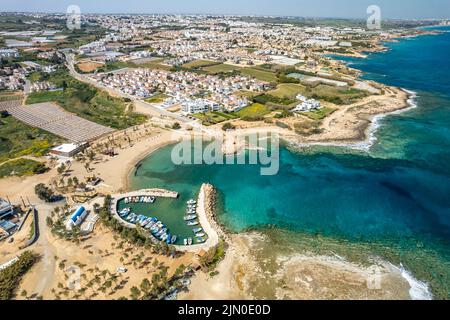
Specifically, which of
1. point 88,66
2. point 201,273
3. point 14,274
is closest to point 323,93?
point 201,273

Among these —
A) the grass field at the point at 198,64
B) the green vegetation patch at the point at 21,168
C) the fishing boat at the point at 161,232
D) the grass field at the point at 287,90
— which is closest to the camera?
the fishing boat at the point at 161,232

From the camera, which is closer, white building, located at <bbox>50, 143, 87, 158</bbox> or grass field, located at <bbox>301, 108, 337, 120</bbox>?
white building, located at <bbox>50, 143, 87, 158</bbox>

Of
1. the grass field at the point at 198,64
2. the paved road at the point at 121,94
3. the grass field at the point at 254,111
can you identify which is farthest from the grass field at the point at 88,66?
the grass field at the point at 254,111

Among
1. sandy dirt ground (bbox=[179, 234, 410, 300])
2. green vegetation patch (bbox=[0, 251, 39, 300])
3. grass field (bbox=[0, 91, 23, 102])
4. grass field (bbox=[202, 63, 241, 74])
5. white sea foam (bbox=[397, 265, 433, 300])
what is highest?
grass field (bbox=[202, 63, 241, 74])

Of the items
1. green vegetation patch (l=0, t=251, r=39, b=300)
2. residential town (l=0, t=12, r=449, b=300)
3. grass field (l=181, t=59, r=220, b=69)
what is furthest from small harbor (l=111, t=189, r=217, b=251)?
grass field (l=181, t=59, r=220, b=69)

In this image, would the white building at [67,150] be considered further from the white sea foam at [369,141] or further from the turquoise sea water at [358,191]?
the white sea foam at [369,141]

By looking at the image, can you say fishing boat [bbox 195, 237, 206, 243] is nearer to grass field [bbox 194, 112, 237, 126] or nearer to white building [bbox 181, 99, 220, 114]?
grass field [bbox 194, 112, 237, 126]
